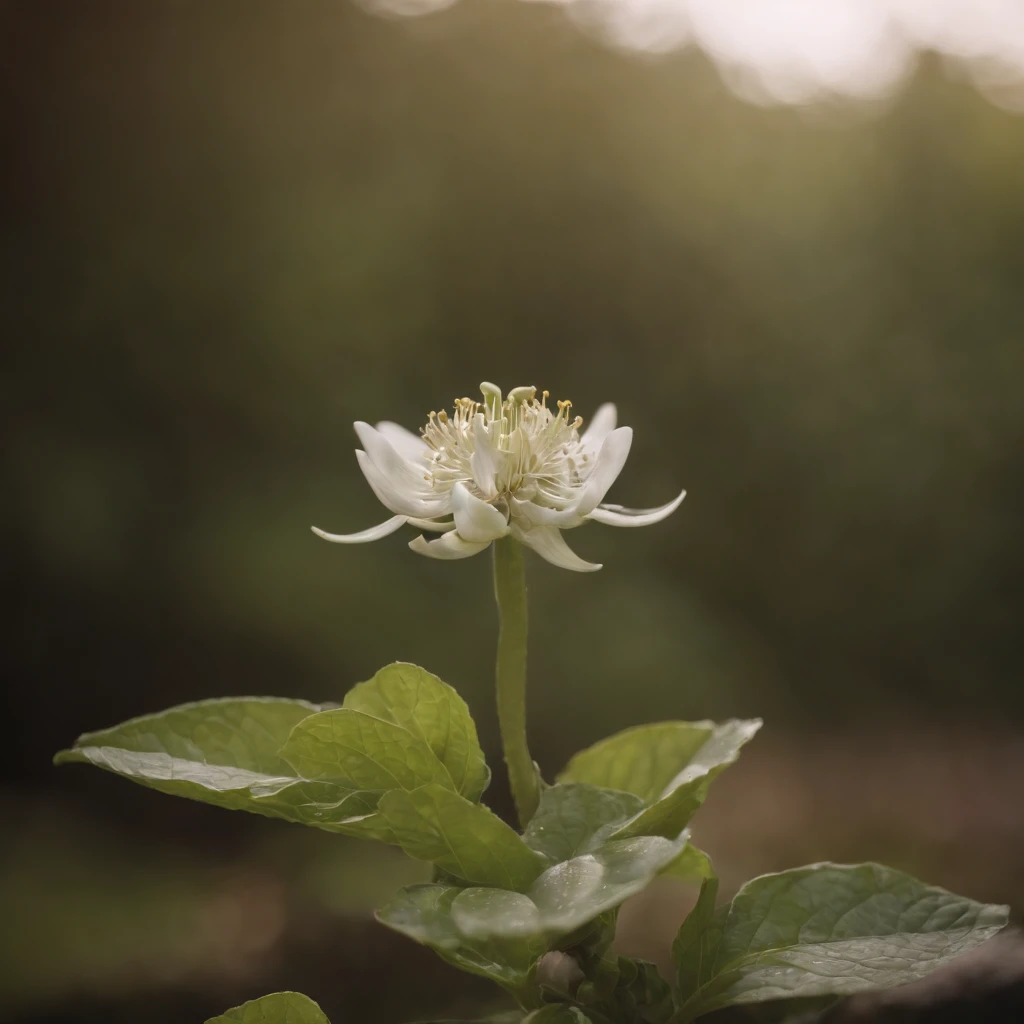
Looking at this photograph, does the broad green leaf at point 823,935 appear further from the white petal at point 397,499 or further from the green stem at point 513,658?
the white petal at point 397,499

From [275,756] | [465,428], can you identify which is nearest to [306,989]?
[275,756]

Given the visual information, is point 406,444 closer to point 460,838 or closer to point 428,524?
point 428,524

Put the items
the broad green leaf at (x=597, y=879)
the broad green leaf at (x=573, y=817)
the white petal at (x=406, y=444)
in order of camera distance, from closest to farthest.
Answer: the broad green leaf at (x=597, y=879), the broad green leaf at (x=573, y=817), the white petal at (x=406, y=444)

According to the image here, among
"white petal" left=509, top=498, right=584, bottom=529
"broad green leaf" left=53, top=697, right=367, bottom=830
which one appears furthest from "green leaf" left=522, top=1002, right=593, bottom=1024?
"white petal" left=509, top=498, right=584, bottom=529

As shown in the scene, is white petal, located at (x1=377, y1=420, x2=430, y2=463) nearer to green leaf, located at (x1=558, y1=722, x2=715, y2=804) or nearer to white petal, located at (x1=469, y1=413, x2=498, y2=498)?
white petal, located at (x1=469, y1=413, x2=498, y2=498)

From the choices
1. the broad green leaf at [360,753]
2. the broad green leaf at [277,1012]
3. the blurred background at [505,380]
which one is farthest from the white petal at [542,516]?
the blurred background at [505,380]

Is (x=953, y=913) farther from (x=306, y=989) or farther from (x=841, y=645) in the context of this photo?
(x=841, y=645)
